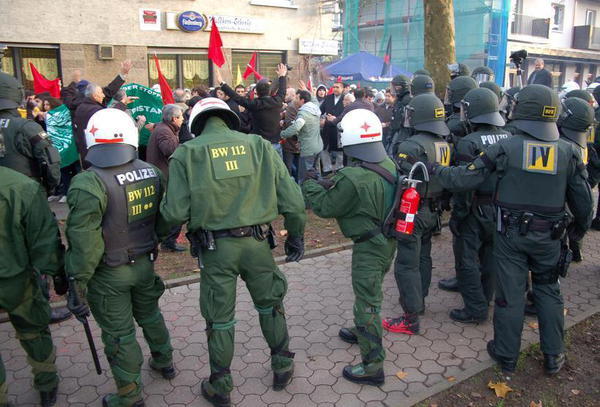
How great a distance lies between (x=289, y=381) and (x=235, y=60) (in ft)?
50.1

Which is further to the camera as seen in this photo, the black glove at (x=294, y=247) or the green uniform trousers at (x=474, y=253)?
the green uniform trousers at (x=474, y=253)

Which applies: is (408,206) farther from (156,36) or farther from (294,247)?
(156,36)

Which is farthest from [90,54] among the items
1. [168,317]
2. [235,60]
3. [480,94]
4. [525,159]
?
[525,159]

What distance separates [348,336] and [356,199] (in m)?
1.51

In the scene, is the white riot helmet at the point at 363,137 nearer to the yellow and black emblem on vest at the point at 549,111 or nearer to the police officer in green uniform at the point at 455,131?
the yellow and black emblem on vest at the point at 549,111

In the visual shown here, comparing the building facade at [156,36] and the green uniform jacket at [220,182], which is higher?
the building facade at [156,36]

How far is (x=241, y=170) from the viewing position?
11.4ft

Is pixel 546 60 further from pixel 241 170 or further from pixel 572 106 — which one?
pixel 241 170

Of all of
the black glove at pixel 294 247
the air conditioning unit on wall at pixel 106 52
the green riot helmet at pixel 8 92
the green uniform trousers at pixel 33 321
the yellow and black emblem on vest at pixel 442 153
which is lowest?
the green uniform trousers at pixel 33 321

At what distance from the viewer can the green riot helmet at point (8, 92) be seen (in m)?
4.77

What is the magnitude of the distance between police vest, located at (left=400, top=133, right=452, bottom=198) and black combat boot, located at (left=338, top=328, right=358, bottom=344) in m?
1.45

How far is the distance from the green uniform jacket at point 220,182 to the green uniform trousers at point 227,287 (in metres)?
0.19

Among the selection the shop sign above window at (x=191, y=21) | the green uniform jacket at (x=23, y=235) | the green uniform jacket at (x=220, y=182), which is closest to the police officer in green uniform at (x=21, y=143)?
the green uniform jacket at (x=23, y=235)

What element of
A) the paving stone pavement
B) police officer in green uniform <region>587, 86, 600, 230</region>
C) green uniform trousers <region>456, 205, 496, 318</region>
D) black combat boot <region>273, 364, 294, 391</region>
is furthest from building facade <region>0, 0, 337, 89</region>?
black combat boot <region>273, 364, 294, 391</region>
